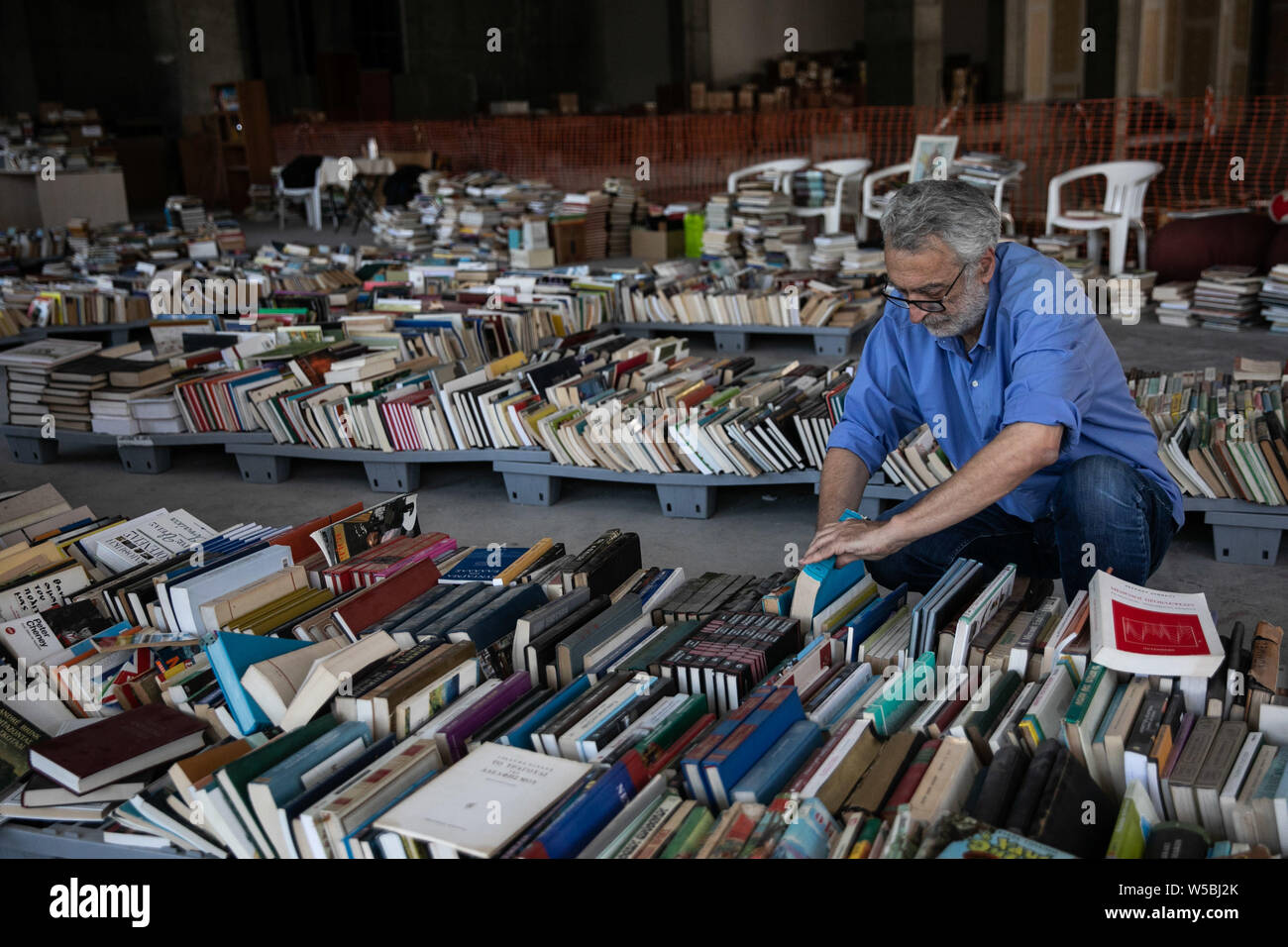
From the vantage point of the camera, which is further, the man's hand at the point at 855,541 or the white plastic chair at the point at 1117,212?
the white plastic chair at the point at 1117,212

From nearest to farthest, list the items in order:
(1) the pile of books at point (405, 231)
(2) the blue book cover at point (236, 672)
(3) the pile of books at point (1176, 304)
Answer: (2) the blue book cover at point (236, 672) → (3) the pile of books at point (1176, 304) → (1) the pile of books at point (405, 231)

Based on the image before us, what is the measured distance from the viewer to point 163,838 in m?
2.15

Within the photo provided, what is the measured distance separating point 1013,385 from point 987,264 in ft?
1.00

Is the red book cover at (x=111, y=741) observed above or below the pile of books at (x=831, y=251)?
below

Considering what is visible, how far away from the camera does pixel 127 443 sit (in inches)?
239

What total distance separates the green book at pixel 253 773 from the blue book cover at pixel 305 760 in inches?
0.7

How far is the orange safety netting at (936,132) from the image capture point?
11203 mm

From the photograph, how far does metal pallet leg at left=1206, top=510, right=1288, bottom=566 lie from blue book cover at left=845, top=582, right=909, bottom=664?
72.5 inches

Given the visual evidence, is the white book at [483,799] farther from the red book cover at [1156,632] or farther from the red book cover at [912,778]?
the red book cover at [1156,632]

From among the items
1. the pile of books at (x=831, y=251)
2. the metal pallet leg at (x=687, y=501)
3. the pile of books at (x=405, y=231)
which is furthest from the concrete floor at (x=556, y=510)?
the pile of books at (x=405, y=231)

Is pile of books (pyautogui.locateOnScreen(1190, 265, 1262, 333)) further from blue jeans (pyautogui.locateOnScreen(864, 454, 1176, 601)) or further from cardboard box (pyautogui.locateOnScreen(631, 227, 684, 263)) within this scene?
blue jeans (pyautogui.locateOnScreen(864, 454, 1176, 601))

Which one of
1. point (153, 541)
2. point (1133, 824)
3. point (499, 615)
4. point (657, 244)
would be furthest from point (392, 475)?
point (657, 244)

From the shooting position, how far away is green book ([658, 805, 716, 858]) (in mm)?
1874
